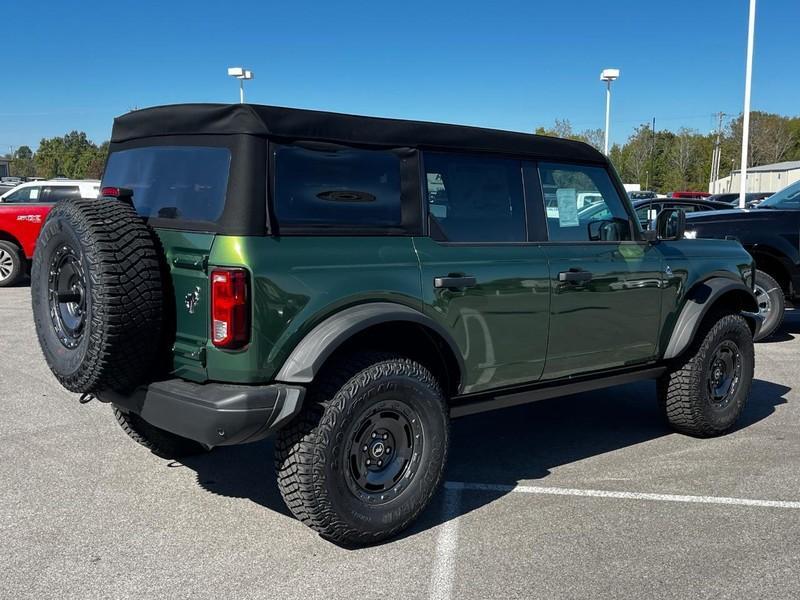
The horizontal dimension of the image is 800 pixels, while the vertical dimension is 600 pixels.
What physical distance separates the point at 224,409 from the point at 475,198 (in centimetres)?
182

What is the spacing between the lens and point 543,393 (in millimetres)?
4609

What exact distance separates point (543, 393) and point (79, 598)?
8.48 feet

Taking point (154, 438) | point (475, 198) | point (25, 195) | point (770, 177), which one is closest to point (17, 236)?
point (25, 195)

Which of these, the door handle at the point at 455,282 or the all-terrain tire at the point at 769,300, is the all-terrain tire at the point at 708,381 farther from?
the all-terrain tire at the point at 769,300

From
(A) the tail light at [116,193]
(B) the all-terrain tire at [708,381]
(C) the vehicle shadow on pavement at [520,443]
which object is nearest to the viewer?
(A) the tail light at [116,193]

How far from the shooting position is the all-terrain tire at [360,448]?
11.6ft

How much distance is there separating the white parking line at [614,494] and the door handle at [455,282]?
120 cm

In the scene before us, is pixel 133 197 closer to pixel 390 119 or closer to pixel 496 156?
pixel 390 119

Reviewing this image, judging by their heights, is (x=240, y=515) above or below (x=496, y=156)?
below

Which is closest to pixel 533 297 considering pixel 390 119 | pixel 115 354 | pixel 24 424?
pixel 390 119

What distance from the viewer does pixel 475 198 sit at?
4.37 m

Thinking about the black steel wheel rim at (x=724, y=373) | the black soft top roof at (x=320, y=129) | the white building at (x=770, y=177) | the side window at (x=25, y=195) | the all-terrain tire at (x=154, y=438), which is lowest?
the all-terrain tire at (x=154, y=438)

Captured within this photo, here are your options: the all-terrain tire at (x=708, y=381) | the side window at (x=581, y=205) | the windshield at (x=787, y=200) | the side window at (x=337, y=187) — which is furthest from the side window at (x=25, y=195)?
the all-terrain tire at (x=708, y=381)

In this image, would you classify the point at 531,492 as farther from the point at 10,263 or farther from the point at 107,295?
the point at 10,263
